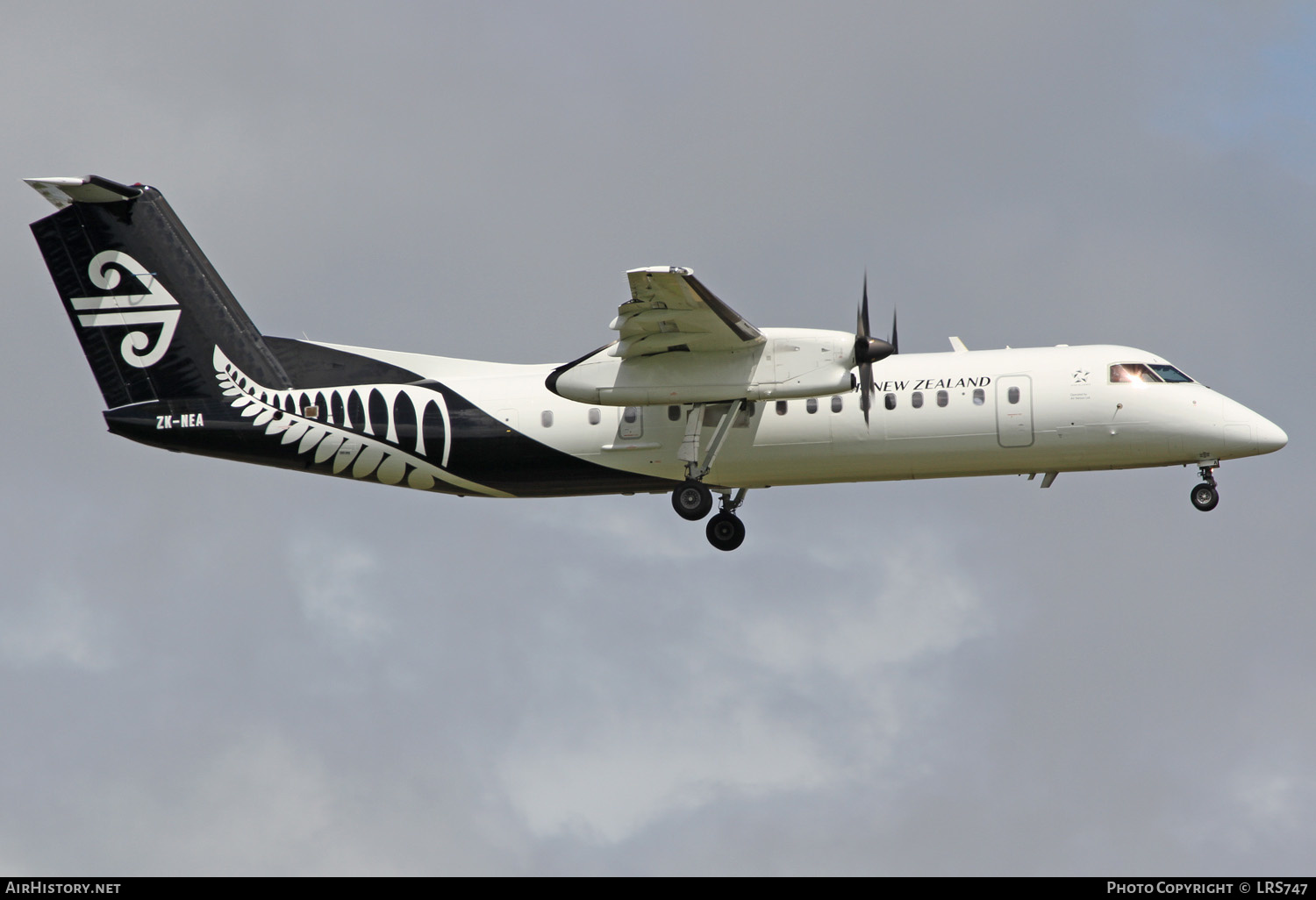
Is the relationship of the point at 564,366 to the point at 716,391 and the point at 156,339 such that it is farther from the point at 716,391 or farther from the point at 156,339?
the point at 156,339

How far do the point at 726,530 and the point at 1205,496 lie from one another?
7.70 m

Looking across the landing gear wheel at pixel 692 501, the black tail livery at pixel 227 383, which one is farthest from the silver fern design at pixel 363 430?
the landing gear wheel at pixel 692 501

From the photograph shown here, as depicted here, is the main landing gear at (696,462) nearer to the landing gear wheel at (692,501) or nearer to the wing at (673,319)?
the landing gear wheel at (692,501)

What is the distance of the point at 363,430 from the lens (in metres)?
28.5

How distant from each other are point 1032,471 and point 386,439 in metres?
10.5

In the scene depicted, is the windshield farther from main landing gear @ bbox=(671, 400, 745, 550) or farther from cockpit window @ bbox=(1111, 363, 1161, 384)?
main landing gear @ bbox=(671, 400, 745, 550)

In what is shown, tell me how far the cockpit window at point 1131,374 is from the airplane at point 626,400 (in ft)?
0.11

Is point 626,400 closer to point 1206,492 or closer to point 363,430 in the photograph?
point 363,430

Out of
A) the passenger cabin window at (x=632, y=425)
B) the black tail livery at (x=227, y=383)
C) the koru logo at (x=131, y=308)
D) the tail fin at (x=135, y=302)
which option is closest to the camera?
the passenger cabin window at (x=632, y=425)

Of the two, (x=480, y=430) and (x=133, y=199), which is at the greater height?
(x=133, y=199)

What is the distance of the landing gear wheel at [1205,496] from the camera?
27.6 metres

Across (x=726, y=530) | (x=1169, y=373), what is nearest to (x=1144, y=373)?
(x=1169, y=373)
